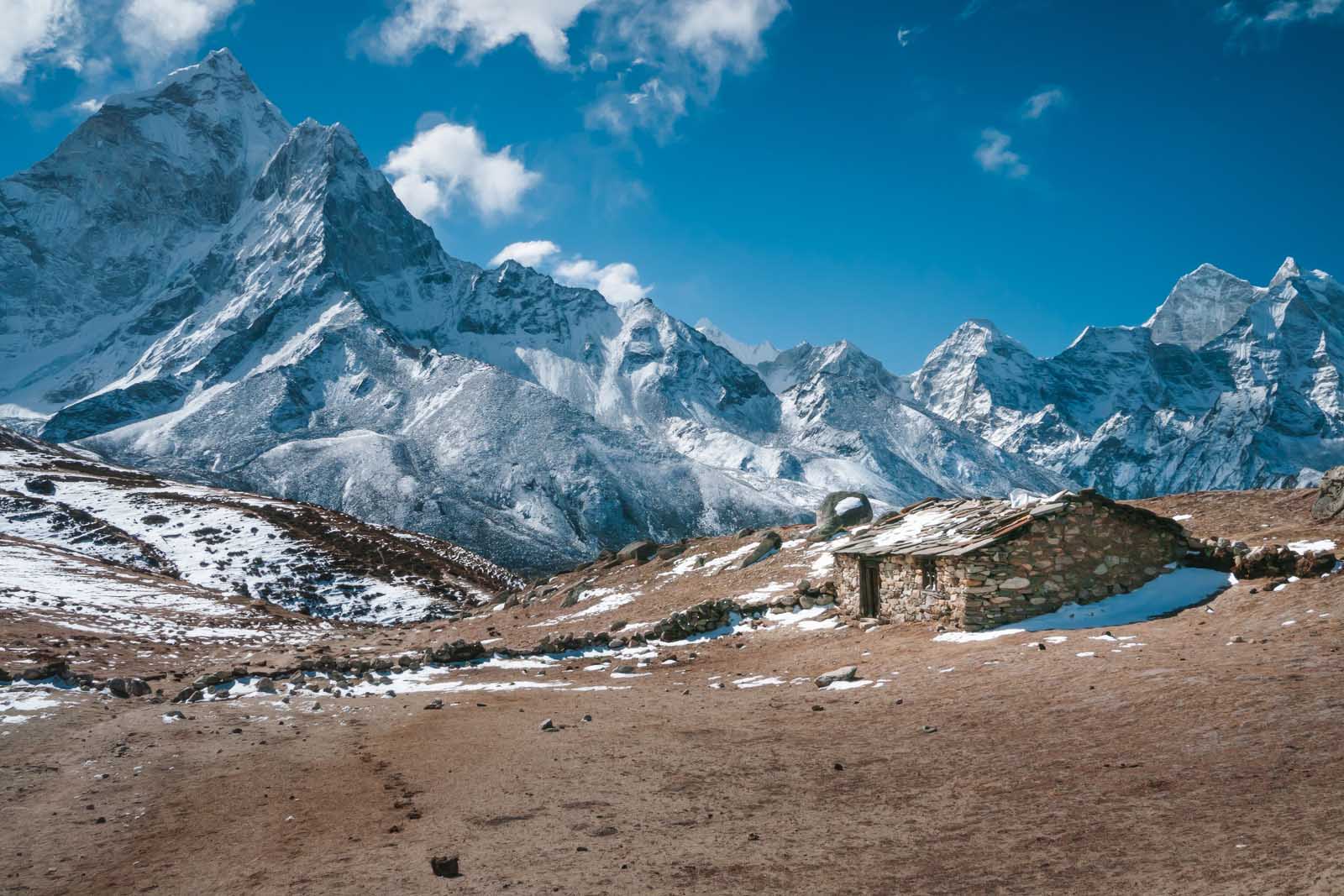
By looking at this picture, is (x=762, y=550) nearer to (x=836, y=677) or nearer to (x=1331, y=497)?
(x=836, y=677)

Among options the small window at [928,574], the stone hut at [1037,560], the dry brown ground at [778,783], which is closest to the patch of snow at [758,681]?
the dry brown ground at [778,783]

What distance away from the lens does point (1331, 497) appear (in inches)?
822

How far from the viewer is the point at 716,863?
27.5ft

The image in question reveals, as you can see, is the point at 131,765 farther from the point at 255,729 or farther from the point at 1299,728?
the point at 1299,728

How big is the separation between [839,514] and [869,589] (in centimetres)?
1343

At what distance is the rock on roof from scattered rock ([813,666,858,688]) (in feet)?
13.9

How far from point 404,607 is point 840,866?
4891 cm

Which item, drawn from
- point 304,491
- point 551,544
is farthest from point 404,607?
point 304,491

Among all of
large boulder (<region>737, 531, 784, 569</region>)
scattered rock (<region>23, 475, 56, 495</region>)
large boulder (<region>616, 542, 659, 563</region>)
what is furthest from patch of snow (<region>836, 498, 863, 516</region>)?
scattered rock (<region>23, 475, 56, 495</region>)

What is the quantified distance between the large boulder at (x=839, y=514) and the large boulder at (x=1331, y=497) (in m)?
16.7

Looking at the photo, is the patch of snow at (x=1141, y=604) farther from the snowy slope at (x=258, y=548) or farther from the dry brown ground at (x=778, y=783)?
the snowy slope at (x=258, y=548)

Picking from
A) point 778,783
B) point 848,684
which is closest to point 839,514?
point 848,684

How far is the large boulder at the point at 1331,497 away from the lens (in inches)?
810

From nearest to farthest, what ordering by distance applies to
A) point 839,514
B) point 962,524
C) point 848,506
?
point 962,524 → point 839,514 → point 848,506
